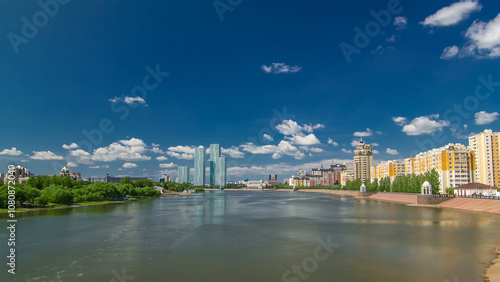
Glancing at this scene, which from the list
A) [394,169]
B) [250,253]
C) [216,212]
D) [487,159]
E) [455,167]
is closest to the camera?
[250,253]

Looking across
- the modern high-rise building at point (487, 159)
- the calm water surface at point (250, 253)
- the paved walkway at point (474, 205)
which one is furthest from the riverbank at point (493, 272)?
the modern high-rise building at point (487, 159)

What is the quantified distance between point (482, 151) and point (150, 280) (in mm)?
102344

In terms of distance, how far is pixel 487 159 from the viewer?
9019cm

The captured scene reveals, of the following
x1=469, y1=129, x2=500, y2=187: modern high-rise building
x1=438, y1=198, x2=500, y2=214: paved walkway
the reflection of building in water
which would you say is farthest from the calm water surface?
x1=469, y1=129, x2=500, y2=187: modern high-rise building

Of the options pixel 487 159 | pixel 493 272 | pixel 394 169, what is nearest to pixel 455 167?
pixel 487 159

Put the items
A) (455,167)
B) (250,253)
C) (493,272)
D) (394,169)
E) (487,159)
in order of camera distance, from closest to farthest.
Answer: (493,272) → (250,253) → (487,159) → (455,167) → (394,169)

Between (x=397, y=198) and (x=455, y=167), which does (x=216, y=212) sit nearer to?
(x=397, y=198)

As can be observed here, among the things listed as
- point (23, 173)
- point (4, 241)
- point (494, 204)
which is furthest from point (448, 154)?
point (23, 173)

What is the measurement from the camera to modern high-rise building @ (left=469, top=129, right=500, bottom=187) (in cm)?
8919

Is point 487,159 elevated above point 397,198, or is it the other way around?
point 487,159

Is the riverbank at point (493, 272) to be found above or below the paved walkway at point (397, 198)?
above

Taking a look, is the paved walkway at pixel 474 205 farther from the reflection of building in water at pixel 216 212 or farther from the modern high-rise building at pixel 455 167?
the reflection of building in water at pixel 216 212

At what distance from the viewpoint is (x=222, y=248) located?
24.1 meters

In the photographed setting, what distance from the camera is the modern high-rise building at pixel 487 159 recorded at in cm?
8919
